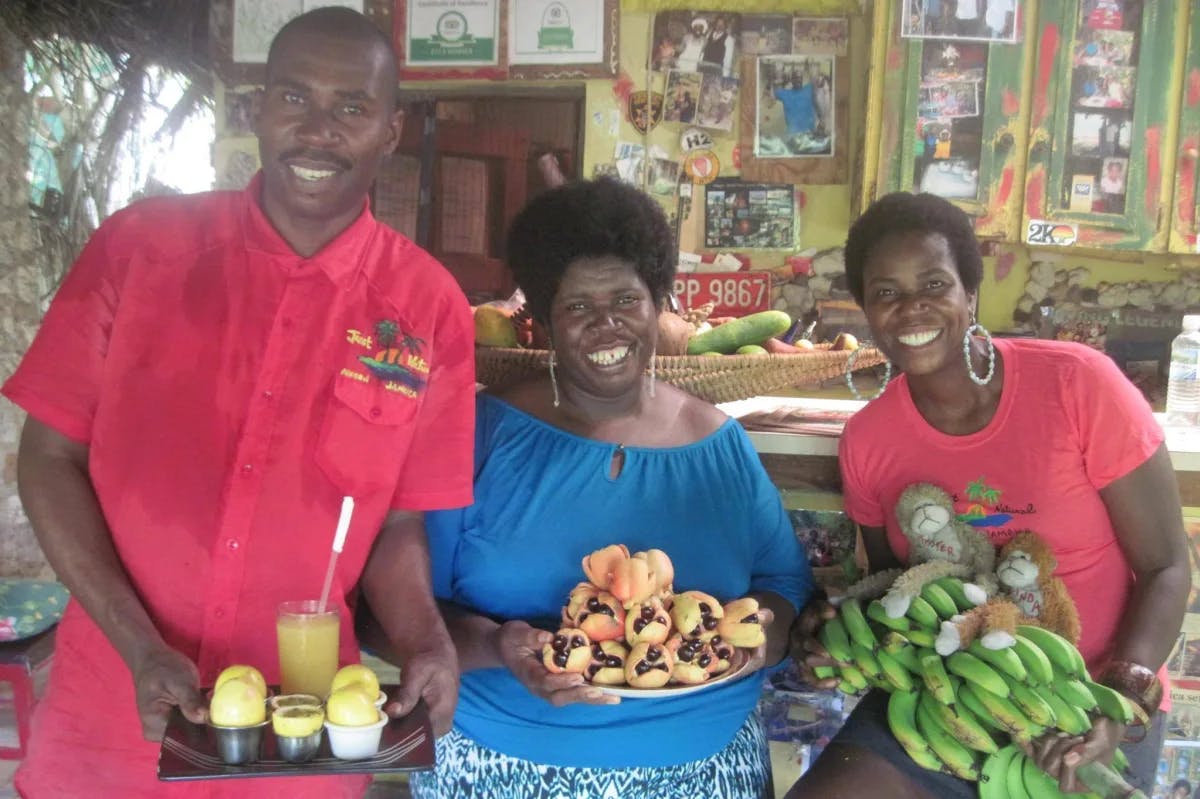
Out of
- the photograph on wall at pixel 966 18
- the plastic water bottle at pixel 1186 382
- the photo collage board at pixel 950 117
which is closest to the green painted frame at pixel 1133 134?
the photograph on wall at pixel 966 18

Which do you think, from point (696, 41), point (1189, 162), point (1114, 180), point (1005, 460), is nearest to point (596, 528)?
point (1005, 460)

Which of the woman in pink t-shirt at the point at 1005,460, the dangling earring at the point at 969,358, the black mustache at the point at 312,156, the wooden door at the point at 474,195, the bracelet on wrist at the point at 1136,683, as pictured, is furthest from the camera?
the wooden door at the point at 474,195

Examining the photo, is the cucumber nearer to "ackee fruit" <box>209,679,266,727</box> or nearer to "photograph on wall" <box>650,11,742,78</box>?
"ackee fruit" <box>209,679,266,727</box>

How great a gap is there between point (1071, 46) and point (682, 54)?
1804 millimetres

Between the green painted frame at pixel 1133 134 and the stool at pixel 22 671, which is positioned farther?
the green painted frame at pixel 1133 134

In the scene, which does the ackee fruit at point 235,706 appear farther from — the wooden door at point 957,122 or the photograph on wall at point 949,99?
the photograph on wall at point 949,99

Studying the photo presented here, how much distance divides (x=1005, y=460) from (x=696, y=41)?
3.38 metres

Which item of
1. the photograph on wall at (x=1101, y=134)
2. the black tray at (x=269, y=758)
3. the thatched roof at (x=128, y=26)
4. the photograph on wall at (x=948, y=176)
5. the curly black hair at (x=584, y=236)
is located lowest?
the black tray at (x=269, y=758)

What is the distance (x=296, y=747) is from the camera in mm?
1565

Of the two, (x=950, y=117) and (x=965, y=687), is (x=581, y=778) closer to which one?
(x=965, y=687)

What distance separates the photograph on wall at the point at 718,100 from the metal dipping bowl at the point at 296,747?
4.12 m

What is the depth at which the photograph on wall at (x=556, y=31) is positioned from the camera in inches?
190

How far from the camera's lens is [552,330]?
233 cm

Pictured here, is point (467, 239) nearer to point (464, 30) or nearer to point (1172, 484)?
point (464, 30)
